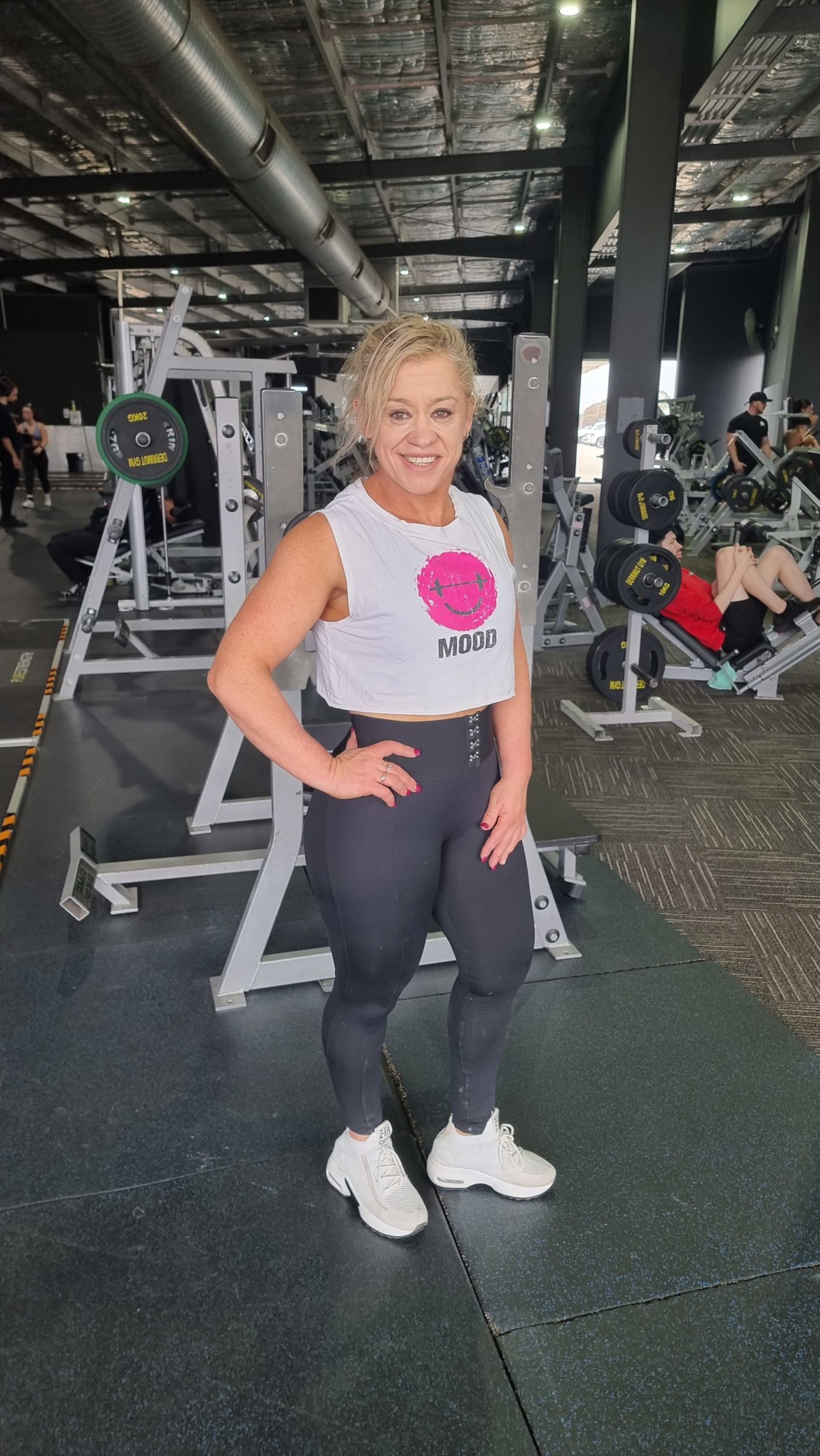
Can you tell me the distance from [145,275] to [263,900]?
56.9 feet

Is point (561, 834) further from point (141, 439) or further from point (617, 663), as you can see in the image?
point (141, 439)

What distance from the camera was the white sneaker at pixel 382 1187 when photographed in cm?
153

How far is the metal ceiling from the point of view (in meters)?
6.48

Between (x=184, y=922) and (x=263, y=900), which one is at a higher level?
(x=263, y=900)

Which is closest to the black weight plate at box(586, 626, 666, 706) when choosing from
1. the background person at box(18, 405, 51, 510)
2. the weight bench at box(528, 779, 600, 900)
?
the weight bench at box(528, 779, 600, 900)

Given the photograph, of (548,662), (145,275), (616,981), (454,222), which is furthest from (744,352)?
(616,981)

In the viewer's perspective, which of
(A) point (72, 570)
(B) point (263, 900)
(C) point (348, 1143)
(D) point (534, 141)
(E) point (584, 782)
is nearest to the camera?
(C) point (348, 1143)

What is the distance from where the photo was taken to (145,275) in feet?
54.5

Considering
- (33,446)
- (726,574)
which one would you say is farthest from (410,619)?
(33,446)

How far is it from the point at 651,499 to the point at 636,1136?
2928 mm

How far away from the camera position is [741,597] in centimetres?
460

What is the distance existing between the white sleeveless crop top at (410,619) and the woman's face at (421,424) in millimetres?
65

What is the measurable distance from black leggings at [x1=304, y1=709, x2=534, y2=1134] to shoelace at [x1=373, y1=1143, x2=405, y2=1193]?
0.06 metres

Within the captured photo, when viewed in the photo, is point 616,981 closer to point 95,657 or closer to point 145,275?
point 95,657
